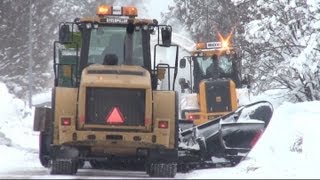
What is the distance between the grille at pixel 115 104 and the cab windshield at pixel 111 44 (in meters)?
1.23

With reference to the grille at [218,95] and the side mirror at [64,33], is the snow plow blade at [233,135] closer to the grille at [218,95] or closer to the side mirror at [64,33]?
the side mirror at [64,33]

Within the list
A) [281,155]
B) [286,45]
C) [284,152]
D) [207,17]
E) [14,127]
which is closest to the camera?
[281,155]

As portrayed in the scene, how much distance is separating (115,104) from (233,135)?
3.05 metres

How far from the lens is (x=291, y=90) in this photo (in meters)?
22.7

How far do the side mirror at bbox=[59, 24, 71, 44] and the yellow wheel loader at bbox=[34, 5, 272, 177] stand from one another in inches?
0.7

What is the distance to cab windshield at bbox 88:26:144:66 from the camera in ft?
40.5

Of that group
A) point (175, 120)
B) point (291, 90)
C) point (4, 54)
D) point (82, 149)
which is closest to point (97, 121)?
point (82, 149)

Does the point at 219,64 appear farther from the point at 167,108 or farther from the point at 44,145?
the point at 167,108

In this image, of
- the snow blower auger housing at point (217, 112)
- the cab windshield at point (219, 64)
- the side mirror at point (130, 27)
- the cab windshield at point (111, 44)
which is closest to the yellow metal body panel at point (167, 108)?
the cab windshield at point (111, 44)

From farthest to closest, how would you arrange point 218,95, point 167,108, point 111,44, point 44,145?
point 218,95 → point 44,145 → point 111,44 → point 167,108

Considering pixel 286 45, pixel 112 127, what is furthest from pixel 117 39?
pixel 286 45

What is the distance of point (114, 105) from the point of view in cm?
1128

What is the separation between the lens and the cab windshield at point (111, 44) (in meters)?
12.4

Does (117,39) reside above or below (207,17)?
below
